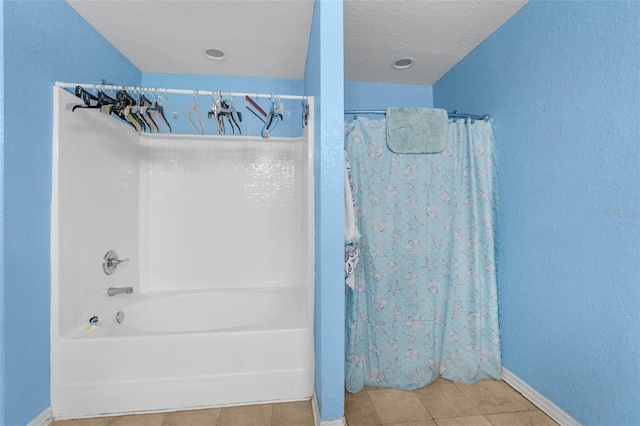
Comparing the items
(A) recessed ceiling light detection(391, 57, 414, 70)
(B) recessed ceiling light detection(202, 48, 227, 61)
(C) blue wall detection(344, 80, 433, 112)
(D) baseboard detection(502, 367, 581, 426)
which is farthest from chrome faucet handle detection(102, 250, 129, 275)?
(D) baseboard detection(502, 367, 581, 426)

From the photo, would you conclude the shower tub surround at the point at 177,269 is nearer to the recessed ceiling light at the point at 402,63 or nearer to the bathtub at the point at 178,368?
the bathtub at the point at 178,368

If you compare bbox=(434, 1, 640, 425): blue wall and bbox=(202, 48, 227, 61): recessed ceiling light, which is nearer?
bbox=(434, 1, 640, 425): blue wall

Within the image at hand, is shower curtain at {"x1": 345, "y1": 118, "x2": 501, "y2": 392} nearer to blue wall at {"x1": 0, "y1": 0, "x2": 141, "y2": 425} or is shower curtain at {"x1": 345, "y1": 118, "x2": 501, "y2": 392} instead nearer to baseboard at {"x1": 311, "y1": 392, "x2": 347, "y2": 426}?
baseboard at {"x1": 311, "y1": 392, "x2": 347, "y2": 426}

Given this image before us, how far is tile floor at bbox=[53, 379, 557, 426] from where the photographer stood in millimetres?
1501

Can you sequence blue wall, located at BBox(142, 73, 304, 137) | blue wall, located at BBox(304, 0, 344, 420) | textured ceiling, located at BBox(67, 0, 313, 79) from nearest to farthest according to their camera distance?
1. blue wall, located at BBox(304, 0, 344, 420)
2. textured ceiling, located at BBox(67, 0, 313, 79)
3. blue wall, located at BBox(142, 73, 304, 137)

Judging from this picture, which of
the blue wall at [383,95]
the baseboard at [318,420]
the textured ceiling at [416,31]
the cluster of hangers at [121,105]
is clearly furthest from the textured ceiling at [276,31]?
the baseboard at [318,420]

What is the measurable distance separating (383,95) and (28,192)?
2.56 m

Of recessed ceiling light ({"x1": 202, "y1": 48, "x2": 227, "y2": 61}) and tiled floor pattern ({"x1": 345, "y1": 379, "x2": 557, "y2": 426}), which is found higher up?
recessed ceiling light ({"x1": 202, "y1": 48, "x2": 227, "y2": 61})

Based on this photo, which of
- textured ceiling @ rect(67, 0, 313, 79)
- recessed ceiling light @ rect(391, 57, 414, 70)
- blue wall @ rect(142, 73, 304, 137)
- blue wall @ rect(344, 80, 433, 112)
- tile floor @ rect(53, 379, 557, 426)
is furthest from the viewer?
blue wall @ rect(344, 80, 433, 112)

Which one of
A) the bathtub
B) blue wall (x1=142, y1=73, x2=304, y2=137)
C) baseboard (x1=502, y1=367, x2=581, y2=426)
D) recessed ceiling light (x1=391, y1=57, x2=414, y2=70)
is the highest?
recessed ceiling light (x1=391, y1=57, x2=414, y2=70)

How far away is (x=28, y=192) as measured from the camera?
140 cm

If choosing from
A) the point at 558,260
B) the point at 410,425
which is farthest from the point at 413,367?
the point at 558,260

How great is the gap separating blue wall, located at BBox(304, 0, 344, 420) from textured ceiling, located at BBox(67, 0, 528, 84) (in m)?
0.42

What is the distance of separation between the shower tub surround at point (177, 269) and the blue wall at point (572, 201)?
1.25 m
